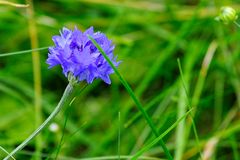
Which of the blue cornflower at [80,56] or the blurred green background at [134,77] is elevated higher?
the blurred green background at [134,77]

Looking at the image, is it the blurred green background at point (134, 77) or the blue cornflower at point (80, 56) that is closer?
the blue cornflower at point (80, 56)

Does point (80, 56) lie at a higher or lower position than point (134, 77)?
lower

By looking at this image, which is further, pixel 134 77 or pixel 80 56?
pixel 134 77

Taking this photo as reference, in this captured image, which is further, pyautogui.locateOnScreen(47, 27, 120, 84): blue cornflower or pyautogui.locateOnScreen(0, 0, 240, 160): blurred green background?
pyautogui.locateOnScreen(0, 0, 240, 160): blurred green background

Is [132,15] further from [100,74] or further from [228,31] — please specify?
[100,74]

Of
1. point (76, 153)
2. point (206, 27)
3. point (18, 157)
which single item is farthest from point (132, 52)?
point (18, 157)

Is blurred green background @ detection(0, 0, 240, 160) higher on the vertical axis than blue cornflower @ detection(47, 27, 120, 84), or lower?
A: higher
